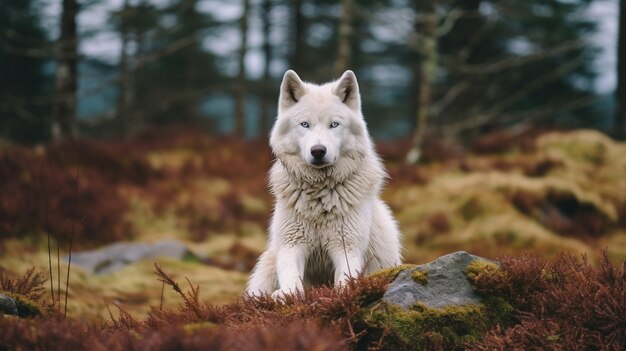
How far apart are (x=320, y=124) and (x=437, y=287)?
6.01 feet

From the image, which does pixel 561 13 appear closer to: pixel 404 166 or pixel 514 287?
pixel 404 166

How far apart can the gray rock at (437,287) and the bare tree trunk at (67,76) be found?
418 inches

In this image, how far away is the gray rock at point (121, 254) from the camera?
780cm

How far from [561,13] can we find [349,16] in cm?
1071

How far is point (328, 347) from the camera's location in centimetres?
277

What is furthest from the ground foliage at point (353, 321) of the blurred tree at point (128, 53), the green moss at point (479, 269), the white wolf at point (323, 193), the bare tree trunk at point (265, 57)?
the bare tree trunk at point (265, 57)

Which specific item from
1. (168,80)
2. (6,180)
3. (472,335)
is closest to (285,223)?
(472,335)

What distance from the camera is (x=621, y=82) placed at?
48.1ft

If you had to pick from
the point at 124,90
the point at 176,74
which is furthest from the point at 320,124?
the point at 176,74

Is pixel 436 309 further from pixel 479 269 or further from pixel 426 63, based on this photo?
pixel 426 63

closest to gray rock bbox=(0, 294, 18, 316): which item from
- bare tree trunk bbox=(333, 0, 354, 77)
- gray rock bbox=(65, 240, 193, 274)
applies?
gray rock bbox=(65, 240, 193, 274)

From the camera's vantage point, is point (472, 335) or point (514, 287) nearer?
point (472, 335)

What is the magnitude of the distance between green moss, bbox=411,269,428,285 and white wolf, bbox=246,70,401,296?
0.73 meters

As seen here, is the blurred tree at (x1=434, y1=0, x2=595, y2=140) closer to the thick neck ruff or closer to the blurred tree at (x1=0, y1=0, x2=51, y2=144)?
the thick neck ruff
